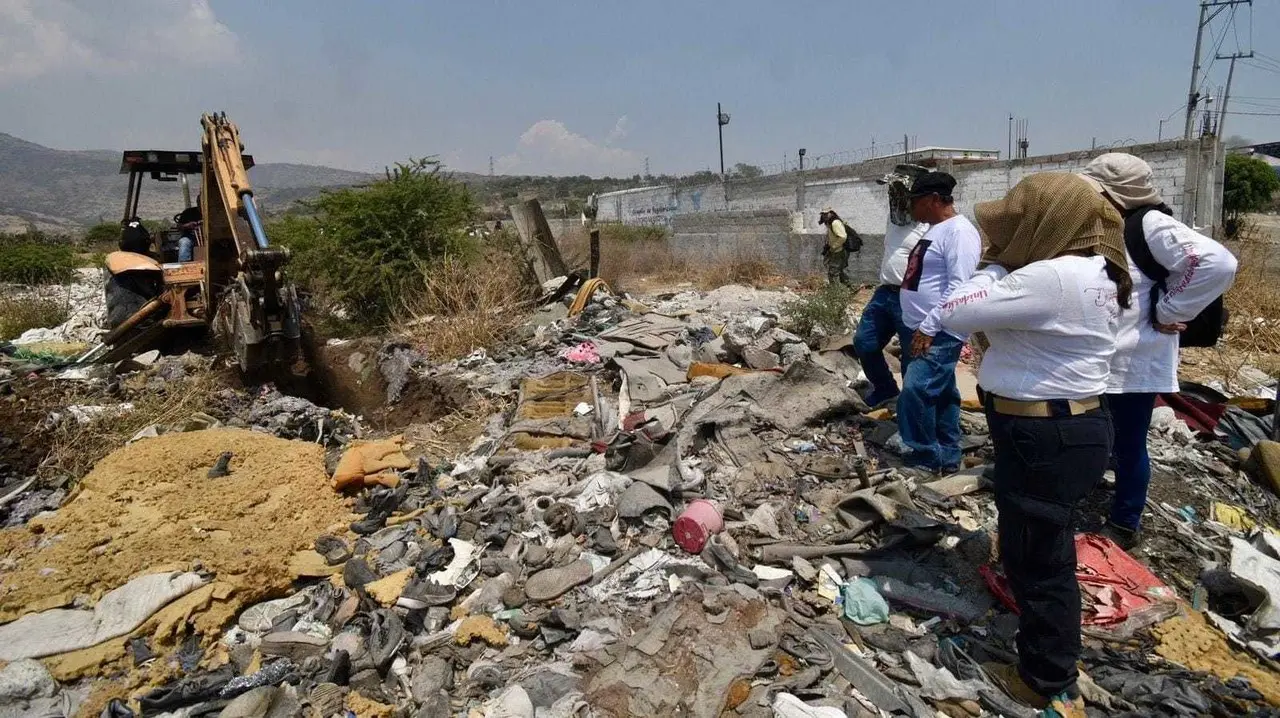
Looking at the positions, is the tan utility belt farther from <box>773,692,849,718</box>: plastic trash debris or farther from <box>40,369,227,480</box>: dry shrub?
<box>40,369,227,480</box>: dry shrub

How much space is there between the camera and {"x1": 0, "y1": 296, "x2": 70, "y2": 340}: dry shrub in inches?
361

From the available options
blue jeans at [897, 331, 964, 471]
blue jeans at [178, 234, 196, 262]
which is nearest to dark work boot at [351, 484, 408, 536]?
blue jeans at [897, 331, 964, 471]

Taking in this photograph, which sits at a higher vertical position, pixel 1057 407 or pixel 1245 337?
pixel 1057 407

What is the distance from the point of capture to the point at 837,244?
35.4 feet

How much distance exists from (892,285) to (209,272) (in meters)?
6.22

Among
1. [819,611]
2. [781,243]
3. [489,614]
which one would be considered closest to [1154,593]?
[819,611]

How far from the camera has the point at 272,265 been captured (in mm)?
5328

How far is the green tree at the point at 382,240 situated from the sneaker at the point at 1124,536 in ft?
26.2

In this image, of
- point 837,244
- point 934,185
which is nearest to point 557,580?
point 934,185

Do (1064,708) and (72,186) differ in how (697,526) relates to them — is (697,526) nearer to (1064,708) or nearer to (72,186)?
(1064,708)

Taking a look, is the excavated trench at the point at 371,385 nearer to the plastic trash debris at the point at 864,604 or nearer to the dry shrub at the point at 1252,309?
the plastic trash debris at the point at 864,604

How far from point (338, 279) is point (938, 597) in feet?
28.2

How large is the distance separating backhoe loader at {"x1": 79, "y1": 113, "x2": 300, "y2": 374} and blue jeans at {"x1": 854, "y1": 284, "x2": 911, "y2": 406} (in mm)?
4433

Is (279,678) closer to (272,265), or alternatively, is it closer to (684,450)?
(684,450)
